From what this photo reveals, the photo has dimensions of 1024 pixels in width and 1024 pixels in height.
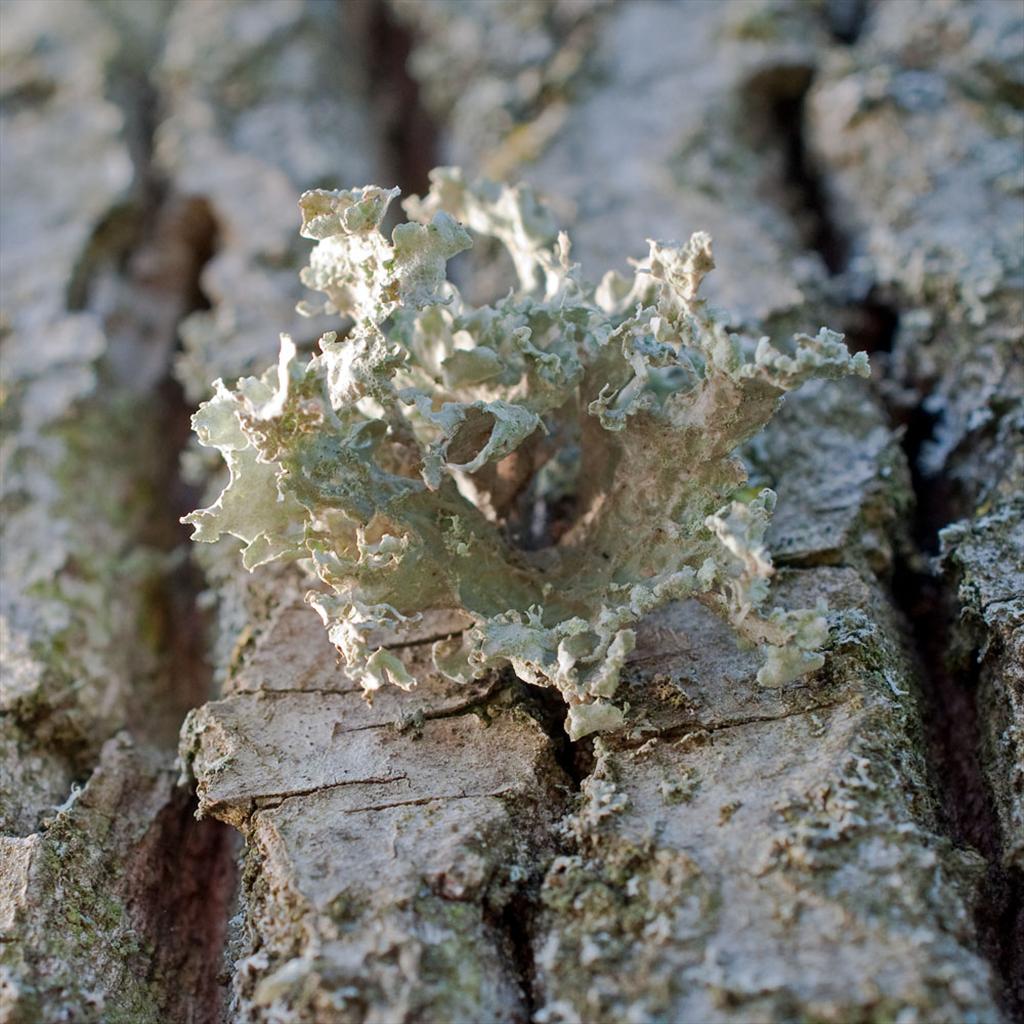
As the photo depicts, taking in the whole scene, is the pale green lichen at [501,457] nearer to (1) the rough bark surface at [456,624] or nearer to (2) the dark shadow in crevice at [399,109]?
(1) the rough bark surface at [456,624]

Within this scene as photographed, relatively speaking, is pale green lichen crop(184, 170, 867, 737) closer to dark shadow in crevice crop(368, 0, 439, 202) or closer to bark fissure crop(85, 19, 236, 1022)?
bark fissure crop(85, 19, 236, 1022)

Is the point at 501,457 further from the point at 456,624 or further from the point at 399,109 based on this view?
the point at 399,109

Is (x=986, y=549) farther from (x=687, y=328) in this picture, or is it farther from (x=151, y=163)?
(x=151, y=163)

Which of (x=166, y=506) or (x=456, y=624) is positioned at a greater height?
(x=166, y=506)

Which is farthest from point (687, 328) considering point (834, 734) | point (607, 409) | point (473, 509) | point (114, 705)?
point (114, 705)

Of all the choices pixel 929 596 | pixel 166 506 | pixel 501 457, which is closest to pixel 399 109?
pixel 166 506
